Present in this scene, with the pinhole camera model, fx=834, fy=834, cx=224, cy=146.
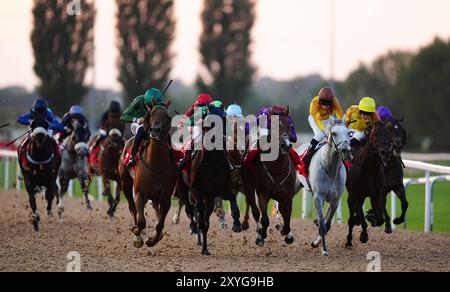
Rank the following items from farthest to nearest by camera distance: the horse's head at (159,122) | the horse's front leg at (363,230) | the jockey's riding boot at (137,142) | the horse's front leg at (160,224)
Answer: the horse's front leg at (363,230) → the jockey's riding boot at (137,142) → the horse's front leg at (160,224) → the horse's head at (159,122)

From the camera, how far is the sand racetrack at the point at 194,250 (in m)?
8.38

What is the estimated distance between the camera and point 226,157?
9.37m

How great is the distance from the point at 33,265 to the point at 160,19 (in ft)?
93.9

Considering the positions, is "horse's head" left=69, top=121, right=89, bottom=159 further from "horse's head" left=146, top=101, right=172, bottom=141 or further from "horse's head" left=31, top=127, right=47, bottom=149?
"horse's head" left=146, top=101, right=172, bottom=141

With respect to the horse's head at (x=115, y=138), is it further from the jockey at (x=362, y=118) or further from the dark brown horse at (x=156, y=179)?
the dark brown horse at (x=156, y=179)

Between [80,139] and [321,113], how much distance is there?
5.93 metres

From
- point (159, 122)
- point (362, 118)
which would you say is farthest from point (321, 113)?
point (159, 122)

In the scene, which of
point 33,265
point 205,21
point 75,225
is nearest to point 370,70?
point 205,21

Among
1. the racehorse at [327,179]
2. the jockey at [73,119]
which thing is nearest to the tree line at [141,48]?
the jockey at [73,119]

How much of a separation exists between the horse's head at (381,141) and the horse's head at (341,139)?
940mm

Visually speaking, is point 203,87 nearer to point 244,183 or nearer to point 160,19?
point 160,19

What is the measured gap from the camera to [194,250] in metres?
9.84

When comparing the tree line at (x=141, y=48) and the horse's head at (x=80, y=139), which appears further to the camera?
the tree line at (x=141, y=48)
